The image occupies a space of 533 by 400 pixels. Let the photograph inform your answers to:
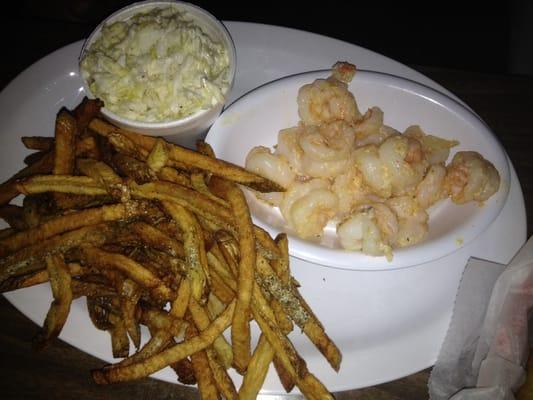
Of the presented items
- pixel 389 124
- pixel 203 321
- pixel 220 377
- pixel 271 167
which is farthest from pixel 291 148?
pixel 220 377

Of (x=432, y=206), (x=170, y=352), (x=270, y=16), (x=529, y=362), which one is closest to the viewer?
(x=170, y=352)

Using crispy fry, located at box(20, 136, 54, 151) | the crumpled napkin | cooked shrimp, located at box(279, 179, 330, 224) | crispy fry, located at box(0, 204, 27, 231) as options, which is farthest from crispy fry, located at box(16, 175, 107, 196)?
the crumpled napkin

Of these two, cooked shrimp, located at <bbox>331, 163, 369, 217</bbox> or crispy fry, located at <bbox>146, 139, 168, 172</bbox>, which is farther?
cooked shrimp, located at <bbox>331, 163, 369, 217</bbox>

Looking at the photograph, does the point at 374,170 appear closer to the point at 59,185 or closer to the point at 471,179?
the point at 471,179

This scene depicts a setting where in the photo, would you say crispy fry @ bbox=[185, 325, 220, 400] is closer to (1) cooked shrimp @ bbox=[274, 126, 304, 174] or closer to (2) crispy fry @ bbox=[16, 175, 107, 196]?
(2) crispy fry @ bbox=[16, 175, 107, 196]

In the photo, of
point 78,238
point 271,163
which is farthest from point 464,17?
point 78,238

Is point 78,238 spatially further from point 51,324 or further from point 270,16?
point 270,16
